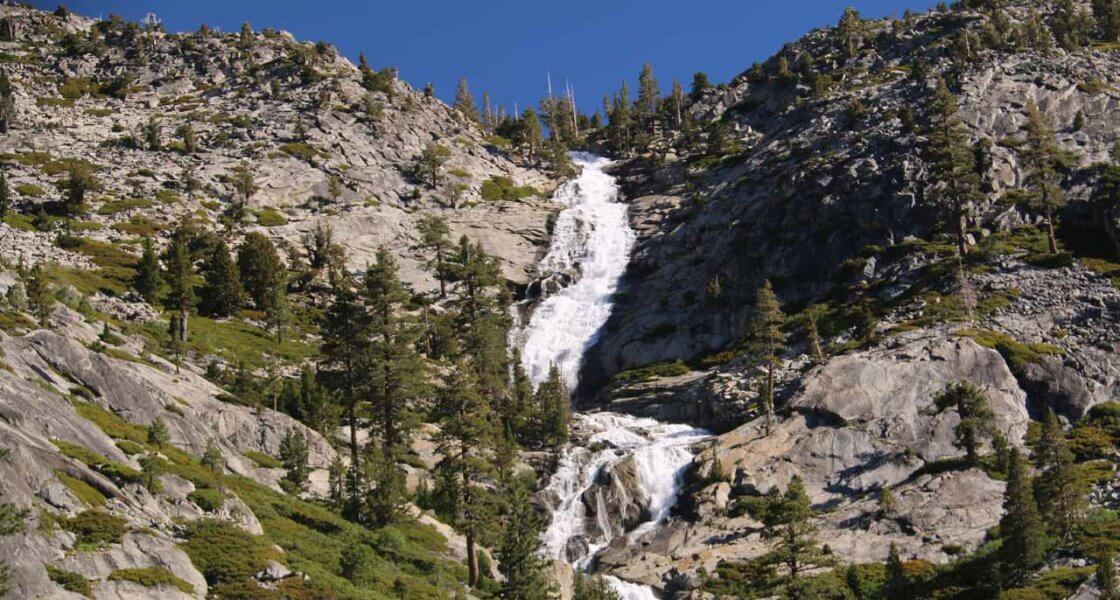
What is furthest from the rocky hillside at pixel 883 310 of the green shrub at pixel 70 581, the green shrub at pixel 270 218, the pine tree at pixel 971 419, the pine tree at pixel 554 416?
the green shrub at pixel 270 218

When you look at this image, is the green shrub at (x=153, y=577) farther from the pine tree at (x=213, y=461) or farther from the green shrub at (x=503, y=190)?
the green shrub at (x=503, y=190)

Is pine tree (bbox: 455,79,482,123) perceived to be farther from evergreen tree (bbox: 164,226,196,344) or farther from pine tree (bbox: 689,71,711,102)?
evergreen tree (bbox: 164,226,196,344)

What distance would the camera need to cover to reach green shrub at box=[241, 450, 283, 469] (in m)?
52.1

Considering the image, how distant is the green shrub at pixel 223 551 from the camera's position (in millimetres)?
33031

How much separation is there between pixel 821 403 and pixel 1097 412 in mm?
17996

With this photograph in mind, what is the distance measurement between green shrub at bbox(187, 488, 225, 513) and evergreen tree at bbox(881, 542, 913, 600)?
110 feet

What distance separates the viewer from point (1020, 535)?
45.5 metres

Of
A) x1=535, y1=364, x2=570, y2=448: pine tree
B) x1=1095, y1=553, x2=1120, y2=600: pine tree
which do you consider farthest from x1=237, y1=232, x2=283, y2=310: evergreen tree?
x1=1095, y1=553, x2=1120, y2=600: pine tree

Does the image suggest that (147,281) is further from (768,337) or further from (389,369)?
(768,337)

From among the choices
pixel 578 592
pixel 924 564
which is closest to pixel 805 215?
pixel 924 564

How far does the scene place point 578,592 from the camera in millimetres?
46594

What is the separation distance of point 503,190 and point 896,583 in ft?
297

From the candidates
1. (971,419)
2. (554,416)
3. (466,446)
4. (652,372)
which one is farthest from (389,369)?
(971,419)

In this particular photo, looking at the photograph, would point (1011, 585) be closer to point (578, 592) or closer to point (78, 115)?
point (578, 592)
